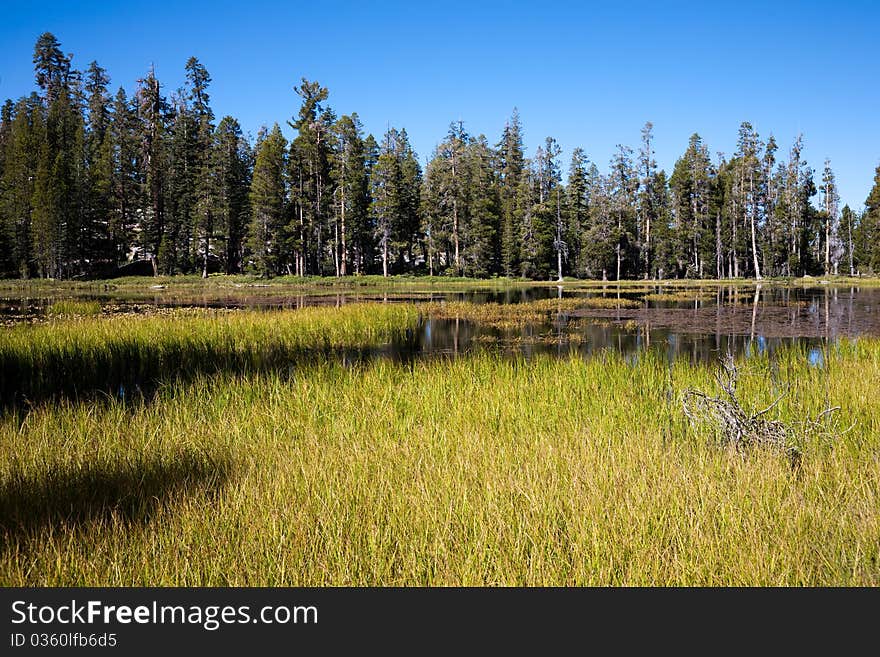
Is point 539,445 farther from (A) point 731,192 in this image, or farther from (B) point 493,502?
(A) point 731,192

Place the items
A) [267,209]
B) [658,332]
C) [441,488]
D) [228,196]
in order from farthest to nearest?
[228,196] < [267,209] < [658,332] < [441,488]

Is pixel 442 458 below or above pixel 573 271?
below

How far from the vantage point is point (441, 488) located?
4.77m

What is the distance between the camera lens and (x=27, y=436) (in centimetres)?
681

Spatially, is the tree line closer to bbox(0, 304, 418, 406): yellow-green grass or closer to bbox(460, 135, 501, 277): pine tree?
bbox(460, 135, 501, 277): pine tree

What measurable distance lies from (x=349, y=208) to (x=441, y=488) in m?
59.5

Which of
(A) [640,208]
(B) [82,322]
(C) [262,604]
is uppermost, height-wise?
(A) [640,208]

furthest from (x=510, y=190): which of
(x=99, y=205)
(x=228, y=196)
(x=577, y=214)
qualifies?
(x=99, y=205)

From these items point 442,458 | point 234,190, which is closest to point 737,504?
point 442,458

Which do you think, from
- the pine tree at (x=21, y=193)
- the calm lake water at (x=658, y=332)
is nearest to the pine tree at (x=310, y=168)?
the pine tree at (x=21, y=193)

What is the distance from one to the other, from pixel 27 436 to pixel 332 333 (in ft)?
36.5

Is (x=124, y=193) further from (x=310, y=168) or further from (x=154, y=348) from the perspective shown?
(x=154, y=348)

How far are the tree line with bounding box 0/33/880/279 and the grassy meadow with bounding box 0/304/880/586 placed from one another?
2028 inches

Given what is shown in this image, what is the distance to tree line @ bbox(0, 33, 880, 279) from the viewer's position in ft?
186
